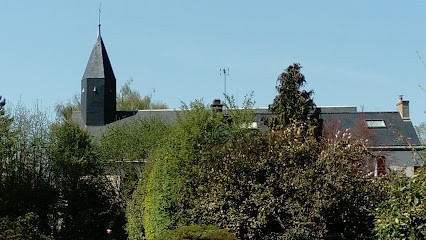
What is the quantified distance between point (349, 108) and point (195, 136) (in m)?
26.6

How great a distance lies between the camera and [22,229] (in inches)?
973

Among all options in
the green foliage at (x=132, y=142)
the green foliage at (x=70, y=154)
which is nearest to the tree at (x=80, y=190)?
the green foliage at (x=70, y=154)

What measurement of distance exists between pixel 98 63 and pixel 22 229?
20.6 metres

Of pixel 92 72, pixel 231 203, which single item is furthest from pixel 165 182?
pixel 92 72

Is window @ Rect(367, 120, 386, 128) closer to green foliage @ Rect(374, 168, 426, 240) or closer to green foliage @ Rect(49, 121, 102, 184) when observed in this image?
green foliage @ Rect(49, 121, 102, 184)

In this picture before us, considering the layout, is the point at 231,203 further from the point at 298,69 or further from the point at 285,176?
the point at 298,69

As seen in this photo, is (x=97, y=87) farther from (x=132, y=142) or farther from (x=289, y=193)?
(x=289, y=193)

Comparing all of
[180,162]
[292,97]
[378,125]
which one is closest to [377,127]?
[378,125]

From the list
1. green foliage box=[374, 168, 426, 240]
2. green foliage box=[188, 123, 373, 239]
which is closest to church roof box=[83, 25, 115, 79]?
green foliage box=[188, 123, 373, 239]

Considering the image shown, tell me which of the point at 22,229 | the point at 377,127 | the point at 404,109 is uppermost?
the point at 404,109

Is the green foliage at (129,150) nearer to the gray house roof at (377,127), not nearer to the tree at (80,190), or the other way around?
the tree at (80,190)

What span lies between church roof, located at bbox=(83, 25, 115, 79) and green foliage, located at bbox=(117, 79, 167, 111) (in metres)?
12.0

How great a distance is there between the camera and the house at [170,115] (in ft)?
124

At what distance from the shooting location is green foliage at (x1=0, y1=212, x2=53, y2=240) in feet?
73.7
